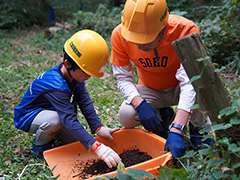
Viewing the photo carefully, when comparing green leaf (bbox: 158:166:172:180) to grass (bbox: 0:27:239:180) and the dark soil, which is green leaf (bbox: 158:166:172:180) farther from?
the dark soil

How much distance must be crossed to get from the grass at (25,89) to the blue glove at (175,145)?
0.54 m

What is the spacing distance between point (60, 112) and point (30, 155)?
57 centimetres

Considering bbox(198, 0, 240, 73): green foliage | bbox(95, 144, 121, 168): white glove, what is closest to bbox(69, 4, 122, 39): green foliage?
bbox(198, 0, 240, 73): green foliage

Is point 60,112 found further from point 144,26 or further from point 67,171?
point 144,26

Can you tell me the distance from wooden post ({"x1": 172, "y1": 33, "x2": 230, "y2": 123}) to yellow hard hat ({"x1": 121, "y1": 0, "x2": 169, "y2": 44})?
2.25 ft

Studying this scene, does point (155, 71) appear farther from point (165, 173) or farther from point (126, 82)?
point (165, 173)

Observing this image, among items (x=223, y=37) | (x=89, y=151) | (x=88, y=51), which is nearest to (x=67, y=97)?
(x=88, y=51)

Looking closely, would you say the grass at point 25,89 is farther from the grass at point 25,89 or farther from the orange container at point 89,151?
the orange container at point 89,151

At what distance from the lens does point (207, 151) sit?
1.29 metres

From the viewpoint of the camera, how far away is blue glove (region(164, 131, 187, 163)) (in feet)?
5.94

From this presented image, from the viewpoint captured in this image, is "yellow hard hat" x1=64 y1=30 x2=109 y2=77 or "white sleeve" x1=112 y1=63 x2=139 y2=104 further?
"white sleeve" x1=112 y1=63 x2=139 y2=104

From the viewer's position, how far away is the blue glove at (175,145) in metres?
1.81

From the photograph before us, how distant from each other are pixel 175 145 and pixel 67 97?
3.20ft

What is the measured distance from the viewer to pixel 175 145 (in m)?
1.84
